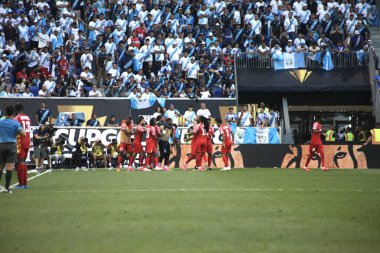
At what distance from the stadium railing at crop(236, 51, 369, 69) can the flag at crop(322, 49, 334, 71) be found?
0.51ft

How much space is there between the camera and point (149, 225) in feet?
37.9

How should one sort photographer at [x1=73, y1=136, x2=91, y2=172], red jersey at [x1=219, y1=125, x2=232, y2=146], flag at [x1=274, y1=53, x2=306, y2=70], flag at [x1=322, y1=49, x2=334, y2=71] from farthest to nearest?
flag at [x1=322, y1=49, x2=334, y2=71] → flag at [x1=274, y1=53, x2=306, y2=70] → photographer at [x1=73, y1=136, x2=91, y2=172] → red jersey at [x1=219, y1=125, x2=232, y2=146]

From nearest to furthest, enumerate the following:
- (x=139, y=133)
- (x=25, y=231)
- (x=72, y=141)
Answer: (x=25, y=231) < (x=139, y=133) < (x=72, y=141)

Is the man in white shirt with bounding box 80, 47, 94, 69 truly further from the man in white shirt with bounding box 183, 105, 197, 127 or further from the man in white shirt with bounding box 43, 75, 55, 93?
the man in white shirt with bounding box 183, 105, 197, 127

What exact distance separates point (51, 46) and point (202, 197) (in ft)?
69.4

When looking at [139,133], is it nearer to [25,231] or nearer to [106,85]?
[106,85]

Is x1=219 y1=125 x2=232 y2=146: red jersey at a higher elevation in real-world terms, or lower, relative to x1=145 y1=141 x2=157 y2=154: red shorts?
higher

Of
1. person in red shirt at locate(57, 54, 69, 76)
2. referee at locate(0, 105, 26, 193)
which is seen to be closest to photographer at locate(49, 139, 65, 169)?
person in red shirt at locate(57, 54, 69, 76)

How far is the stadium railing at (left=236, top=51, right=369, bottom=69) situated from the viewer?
36.2 metres

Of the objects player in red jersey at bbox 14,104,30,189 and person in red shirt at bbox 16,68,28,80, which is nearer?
player in red jersey at bbox 14,104,30,189

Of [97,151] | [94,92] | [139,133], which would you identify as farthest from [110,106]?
[139,133]

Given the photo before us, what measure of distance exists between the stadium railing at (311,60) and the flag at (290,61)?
0.20 m

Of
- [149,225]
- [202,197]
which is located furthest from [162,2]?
[149,225]

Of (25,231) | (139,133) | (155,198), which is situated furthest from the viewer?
(139,133)
